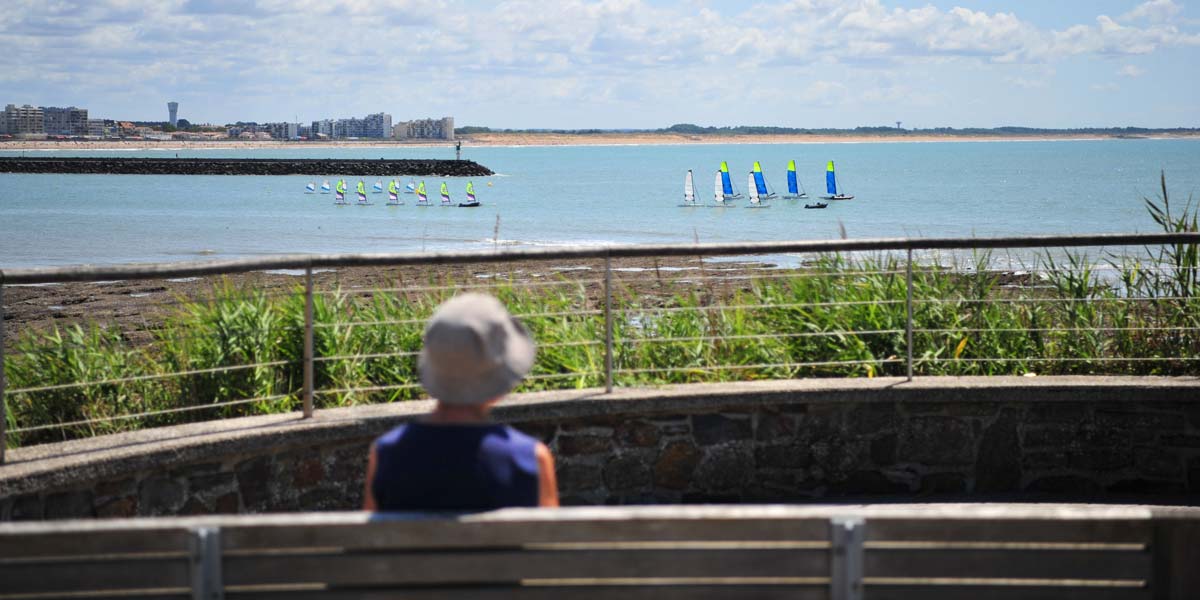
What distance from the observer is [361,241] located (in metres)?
46.5

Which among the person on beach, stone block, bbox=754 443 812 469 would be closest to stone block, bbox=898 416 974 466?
stone block, bbox=754 443 812 469

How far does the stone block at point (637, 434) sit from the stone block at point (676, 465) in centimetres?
9

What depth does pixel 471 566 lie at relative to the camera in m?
2.48

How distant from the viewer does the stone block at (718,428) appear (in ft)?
20.2

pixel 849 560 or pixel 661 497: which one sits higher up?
pixel 849 560

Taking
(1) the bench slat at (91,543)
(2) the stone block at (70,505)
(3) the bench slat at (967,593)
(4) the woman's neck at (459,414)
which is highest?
(4) the woman's neck at (459,414)

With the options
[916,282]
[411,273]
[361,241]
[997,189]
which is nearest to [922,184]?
[997,189]

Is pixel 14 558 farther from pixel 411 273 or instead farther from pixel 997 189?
pixel 997 189

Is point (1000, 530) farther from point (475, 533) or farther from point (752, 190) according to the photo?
point (752, 190)

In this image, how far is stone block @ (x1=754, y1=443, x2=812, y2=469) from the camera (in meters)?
6.22

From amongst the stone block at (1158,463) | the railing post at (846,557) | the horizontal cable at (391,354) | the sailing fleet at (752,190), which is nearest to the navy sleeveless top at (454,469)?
the railing post at (846,557)

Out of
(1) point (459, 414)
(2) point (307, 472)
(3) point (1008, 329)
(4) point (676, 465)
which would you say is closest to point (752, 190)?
(3) point (1008, 329)

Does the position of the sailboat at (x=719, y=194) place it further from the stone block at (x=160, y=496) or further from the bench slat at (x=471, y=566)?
the bench slat at (x=471, y=566)

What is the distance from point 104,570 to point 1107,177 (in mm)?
110411
